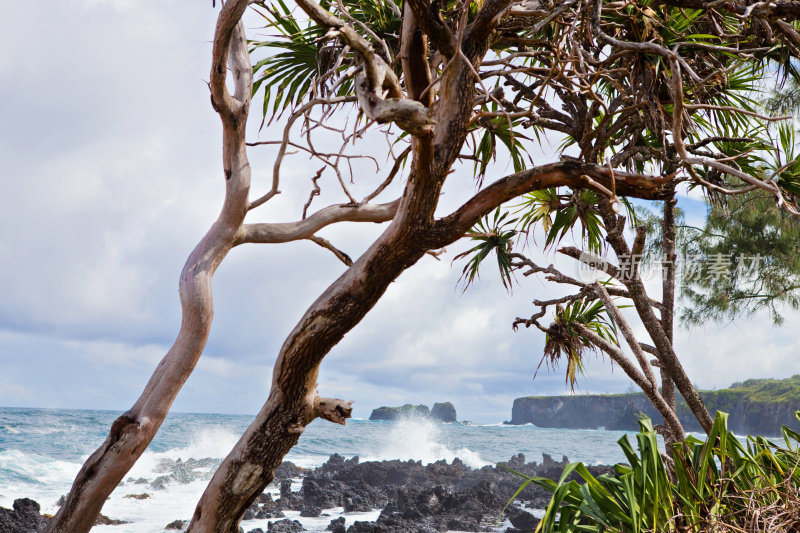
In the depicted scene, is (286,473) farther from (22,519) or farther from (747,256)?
(747,256)

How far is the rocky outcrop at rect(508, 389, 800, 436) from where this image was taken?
53.3ft

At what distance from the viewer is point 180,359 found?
3.00 meters

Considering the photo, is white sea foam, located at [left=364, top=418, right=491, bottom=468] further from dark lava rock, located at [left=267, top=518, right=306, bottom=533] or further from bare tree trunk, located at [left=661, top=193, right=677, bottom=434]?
bare tree trunk, located at [left=661, top=193, right=677, bottom=434]

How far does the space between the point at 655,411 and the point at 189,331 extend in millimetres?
21083

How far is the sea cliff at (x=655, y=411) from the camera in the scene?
15.9 meters

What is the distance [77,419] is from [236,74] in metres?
23.9

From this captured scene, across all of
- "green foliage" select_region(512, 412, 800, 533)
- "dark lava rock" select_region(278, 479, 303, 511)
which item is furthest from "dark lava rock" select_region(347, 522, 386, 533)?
"green foliage" select_region(512, 412, 800, 533)

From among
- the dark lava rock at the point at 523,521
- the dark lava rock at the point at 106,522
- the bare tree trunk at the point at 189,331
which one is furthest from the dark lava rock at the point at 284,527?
the bare tree trunk at the point at 189,331

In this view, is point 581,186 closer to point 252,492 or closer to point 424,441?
point 252,492

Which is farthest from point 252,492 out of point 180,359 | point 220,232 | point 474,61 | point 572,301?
point 572,301

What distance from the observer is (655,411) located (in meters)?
21.1

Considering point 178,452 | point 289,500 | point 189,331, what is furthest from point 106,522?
point 178,452

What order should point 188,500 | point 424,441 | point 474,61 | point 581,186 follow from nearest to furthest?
point 581,186
point 474,61
point 188,500
point 424,441

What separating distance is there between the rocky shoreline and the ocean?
0.70 ft
